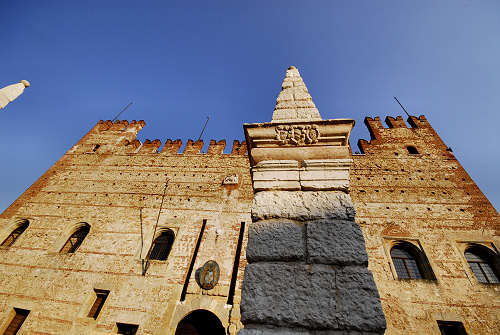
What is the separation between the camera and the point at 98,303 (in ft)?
20.8

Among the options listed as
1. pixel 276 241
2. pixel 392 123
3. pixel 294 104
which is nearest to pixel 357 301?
pixel 276 241

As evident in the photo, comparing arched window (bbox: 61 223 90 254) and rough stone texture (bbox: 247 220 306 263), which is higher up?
arched window (bbox: 61 223 90 254)

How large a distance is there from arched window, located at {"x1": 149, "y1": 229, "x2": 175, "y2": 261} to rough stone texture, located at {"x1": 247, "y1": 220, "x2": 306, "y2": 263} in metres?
6.65

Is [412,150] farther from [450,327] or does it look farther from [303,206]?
[303,206]

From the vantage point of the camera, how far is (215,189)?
8.56 m

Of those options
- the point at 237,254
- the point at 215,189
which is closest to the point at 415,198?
the point at 237,254

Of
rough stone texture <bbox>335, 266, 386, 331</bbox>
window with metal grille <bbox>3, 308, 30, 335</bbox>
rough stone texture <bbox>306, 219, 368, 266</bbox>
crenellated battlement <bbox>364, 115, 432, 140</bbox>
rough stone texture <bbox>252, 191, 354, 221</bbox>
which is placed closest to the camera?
rough stone texture <bbox>335, 266, 386, 331</bbox>

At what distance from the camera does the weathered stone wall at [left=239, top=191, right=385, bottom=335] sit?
4.33ft

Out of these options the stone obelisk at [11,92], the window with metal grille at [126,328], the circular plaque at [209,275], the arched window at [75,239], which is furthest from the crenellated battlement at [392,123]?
the stone obelisk at [11,92]

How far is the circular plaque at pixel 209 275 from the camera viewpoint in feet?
20.8

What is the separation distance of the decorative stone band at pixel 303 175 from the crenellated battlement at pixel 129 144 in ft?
25.7

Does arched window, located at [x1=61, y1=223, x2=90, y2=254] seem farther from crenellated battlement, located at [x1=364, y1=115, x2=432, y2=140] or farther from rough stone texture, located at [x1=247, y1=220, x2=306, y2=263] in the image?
crenellated battlement, located at [x1=364, y1=115, x2=432, y2=140]

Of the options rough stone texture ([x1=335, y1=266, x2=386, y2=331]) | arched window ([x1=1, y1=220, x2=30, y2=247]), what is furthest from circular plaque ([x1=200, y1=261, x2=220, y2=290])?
arched window ([x1=1, y1=220, x2=30, y2=247])

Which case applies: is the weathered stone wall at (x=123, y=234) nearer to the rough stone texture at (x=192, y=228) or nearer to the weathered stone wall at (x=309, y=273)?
the rough stone texture at (x=192, y=228)
